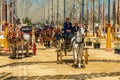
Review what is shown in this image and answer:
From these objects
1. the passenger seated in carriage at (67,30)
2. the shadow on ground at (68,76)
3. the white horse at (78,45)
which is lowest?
the shadow on ground at (68,76)

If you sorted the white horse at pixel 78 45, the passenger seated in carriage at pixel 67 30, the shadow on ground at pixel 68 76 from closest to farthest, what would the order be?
the shadow on ground at pixel 68 76 < the white horse at pixel 78 45 < the passenger seated in carriage at pixel 67 30

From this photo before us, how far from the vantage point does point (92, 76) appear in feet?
42.6

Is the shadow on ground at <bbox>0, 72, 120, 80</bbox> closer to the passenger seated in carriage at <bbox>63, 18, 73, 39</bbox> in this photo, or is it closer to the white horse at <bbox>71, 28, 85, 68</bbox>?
the white horse at <bbox>71, 28, 85, 68</bbox>

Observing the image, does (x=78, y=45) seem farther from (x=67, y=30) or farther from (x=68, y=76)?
(x=68, y=76)

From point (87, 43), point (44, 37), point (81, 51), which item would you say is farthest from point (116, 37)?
point (81, 51)

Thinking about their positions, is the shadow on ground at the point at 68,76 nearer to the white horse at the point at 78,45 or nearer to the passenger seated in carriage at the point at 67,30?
the white horse at the point at 78,45

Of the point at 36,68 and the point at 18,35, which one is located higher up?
the point at 18,35

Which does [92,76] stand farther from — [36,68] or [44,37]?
[44,37]

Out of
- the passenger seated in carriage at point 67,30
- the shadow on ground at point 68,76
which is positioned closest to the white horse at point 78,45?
the passenger seated in carriage at point 67,30

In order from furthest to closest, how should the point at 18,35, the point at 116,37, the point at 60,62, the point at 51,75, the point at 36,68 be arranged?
1. the point at 116,37
2. the point at 18,35
3. the point at 60,62
4. the point at 36,68
5. the point at 51,75

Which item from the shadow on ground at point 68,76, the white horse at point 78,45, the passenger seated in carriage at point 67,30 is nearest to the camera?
the shadow on ground at point 68,76

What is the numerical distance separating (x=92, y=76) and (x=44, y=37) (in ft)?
58.4

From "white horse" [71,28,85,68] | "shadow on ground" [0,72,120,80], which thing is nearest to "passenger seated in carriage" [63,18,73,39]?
"white horse" [71,28,85,68]

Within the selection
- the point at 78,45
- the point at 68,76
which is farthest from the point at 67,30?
the point at 68,76
